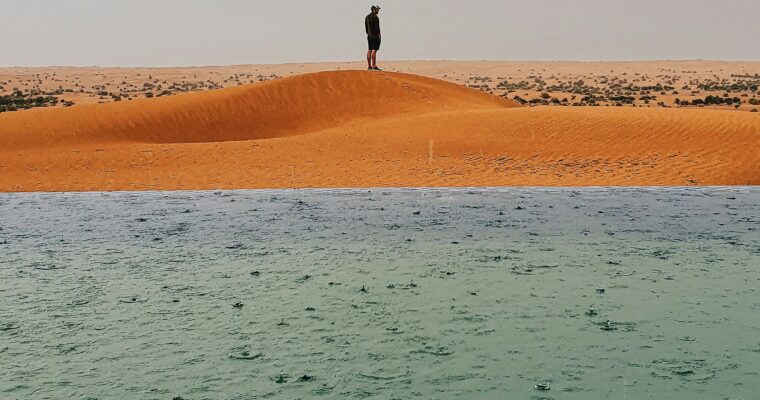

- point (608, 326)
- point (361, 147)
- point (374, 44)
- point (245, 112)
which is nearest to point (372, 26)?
point (374, 44)

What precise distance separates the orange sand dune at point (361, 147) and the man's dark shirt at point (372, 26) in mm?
2437

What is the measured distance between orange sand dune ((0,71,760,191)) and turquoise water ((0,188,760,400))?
20.2 ft

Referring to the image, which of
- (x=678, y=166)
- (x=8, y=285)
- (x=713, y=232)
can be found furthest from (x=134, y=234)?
(x=678, y=166)

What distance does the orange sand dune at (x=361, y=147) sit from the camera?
53.9ft

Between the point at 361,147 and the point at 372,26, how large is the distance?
486 centimetres

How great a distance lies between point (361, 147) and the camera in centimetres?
1969

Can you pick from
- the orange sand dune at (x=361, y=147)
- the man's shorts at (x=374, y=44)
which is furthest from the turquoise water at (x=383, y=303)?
the man's shorts at (x=374, y=44)

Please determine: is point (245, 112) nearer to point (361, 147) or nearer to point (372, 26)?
point (372, 26)

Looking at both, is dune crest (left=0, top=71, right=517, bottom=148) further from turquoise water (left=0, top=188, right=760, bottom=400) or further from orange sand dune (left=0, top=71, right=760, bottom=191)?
turquoise water (left=0, top=188, right=760, bottom=400)

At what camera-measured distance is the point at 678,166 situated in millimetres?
16641

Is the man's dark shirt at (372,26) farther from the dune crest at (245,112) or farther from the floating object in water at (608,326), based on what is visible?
the floating object in water at (608,326)

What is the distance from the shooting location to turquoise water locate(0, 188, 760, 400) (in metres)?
4.34

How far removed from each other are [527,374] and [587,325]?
1097 millimetres

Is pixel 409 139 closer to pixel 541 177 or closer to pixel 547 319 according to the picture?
pixel 541 177
